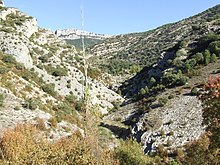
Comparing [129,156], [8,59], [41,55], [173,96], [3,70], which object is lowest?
[129,156]

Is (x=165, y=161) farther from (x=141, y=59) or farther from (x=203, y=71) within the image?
(x=141, y=59)

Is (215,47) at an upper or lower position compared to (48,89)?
upper

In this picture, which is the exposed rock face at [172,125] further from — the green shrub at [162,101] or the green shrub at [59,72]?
the green shrub at [59,72]

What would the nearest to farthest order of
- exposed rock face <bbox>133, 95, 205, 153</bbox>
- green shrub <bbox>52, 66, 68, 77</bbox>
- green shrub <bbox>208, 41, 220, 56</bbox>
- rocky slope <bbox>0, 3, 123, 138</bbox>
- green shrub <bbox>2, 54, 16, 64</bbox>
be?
rocky slope <bbox>0, 3, 123, 138</bbox>
exposed rock face <bbox>133, 95, 205, 153</bbox>
green shrub <bbox>2, 54, 16, 64</bbox>
green shrub <bbox>52, 66, 68, 77</bbox>
green shrub <bbox>208, 41, 220, 56</bbox>

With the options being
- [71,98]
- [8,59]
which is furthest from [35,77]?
[71,98]

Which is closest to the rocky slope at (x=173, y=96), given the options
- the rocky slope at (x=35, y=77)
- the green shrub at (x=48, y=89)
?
the rocky slope at (x=35, y=77)

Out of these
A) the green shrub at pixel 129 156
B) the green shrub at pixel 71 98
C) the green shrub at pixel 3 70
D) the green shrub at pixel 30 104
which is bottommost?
the green shrub at pixel 129 156

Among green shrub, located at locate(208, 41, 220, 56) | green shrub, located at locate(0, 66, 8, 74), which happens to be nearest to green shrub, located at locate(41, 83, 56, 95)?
green shrub, located at locate(0, 66, 8, 74)

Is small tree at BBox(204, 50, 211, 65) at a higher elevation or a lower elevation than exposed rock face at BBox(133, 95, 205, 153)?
higher

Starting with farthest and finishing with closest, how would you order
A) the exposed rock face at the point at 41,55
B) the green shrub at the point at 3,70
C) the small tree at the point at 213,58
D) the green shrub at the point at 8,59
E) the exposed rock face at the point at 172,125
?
the small tree at the point at 213,58
the exposed rock face at the point at 41,55
the green shrub at the point at 8,59
the green shrub at the point at 3,70
the exposed rock face at the point at 172,125

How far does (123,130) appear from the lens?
6462cm

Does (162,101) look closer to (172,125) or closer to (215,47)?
(172,125)

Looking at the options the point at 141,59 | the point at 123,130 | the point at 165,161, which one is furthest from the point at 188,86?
the point at 141,59

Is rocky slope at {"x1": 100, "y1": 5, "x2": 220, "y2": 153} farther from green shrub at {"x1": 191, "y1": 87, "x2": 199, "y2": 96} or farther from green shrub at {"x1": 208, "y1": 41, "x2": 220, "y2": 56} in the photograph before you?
green shrub at {"x1": 191, "y1": 87, "x2": 199, "y2": 96}
